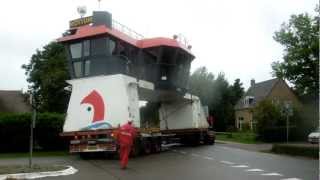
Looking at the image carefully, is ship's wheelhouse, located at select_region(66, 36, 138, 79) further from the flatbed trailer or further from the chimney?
the chimney

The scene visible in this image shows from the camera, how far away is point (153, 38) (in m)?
27.0

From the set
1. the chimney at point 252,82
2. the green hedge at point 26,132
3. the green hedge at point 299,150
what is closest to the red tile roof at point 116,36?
the green hedge at point 26,132

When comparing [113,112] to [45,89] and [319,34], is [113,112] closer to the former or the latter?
[45,89]

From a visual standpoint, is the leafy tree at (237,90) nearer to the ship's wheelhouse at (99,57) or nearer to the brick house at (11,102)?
the brick house at (11,102)

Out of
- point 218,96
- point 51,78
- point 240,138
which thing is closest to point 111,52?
point 51,78

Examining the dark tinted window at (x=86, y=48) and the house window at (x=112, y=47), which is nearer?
the house window at (x=112, y=47)

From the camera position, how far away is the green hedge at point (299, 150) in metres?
24.8

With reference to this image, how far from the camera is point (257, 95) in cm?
8756

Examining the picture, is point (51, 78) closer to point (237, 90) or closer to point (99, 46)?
point (99, 46)


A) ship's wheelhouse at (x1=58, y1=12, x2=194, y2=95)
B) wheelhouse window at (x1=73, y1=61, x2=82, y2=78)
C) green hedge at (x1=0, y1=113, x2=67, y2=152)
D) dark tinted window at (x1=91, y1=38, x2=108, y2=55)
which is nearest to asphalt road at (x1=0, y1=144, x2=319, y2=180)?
ship's wheelhouse at (x1=58, y1=12, x2=194, y2=95)

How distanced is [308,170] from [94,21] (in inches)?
439

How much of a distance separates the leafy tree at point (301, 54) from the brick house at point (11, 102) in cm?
3074

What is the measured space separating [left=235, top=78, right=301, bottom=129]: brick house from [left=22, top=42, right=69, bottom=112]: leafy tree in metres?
30.8

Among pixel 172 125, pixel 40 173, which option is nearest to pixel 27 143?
pixel 172 125
